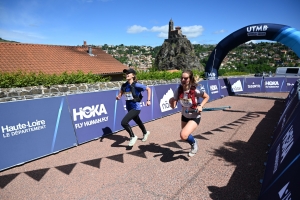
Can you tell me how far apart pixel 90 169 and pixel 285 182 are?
3.38 meters

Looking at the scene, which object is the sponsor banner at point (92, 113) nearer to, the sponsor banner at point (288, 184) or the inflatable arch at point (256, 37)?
the sponsor banner at point (288, 184)

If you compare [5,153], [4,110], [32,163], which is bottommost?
[32,163]

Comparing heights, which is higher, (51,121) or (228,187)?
(51,121)

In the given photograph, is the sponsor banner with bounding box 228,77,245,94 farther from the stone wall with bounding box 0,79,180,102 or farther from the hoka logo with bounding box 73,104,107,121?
the hoka logo with bounding box 73,104,107,121

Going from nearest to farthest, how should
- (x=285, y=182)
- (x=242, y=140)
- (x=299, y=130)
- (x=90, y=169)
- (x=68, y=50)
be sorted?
(x=285, y=182), (x=299, y=130), (x=90, y=169), (x=242, y=140), (x=68, y=50)

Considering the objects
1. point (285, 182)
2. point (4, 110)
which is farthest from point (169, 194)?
point (4, 110)

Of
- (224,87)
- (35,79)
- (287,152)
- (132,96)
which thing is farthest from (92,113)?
(224,87)

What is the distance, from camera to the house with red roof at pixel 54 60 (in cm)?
1625

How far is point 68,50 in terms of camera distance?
2272 cm

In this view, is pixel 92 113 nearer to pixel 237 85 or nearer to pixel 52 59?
pixel 237 85

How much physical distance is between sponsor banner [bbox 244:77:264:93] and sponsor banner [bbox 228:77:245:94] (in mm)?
518

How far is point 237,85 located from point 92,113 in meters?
14.4

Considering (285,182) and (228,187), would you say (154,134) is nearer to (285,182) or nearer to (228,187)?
(228,187)

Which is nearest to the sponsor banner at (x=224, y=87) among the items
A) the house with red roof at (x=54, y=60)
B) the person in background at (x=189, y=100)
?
the person in background at (x=189, y=100)
